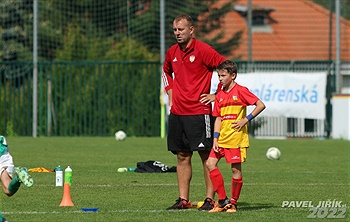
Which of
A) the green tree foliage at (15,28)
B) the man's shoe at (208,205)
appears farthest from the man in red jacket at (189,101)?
the green tree foliage at (15,28)

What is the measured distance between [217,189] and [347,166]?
26.5 feet

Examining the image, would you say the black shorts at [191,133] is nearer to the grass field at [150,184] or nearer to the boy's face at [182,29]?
the grass field at [150,184]

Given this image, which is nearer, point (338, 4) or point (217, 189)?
point (217, 189)

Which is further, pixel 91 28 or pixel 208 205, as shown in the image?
pixel 91 28

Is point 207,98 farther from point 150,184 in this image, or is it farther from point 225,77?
point 150,184

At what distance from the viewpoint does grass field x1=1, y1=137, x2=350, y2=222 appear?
33.7 feet

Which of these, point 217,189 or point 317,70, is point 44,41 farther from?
point 217,189

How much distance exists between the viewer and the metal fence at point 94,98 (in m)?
29.2

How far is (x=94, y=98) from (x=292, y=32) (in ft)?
44.9

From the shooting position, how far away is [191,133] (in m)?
11.1

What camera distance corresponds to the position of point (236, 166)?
10.7 m

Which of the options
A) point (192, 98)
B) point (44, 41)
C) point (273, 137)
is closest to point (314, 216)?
point (192, 98)

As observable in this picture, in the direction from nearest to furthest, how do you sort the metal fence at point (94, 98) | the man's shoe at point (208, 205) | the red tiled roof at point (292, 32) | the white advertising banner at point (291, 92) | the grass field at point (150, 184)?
the grass field at point (150, 184), the man's shoe at point (208, 205), the white advertising banner at point (291, 92), the metal fence at point (94, 98), the red tiled roof at point (292, 32)

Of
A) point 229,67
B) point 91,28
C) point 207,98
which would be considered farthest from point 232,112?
point 91,28
